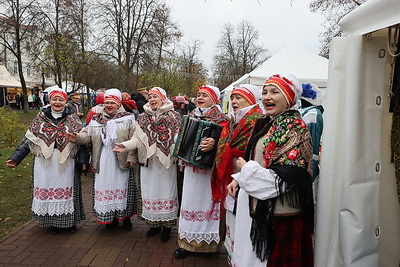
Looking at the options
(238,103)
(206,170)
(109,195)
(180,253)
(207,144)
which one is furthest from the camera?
(109,195)

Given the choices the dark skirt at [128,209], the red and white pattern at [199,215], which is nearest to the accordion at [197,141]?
the red and white pattern at [199,215]

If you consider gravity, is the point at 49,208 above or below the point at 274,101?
below

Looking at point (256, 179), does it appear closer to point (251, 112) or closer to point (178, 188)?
point (251, 112)

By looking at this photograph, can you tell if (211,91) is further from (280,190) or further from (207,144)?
(280,190)

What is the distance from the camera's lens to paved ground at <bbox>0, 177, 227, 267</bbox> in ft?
11.9

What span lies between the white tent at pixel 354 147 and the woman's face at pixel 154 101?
256 cm

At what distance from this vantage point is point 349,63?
1.87 m

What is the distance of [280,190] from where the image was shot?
2092 mm

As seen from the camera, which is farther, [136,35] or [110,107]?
[136,35]

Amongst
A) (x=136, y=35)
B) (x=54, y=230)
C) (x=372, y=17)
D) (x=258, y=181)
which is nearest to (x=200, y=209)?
(x=258, y=181)

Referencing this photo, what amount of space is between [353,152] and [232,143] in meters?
1.26

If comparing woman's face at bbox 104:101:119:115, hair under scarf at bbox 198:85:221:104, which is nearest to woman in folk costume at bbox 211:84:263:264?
hair under scarf at bbox 198:85:221:104

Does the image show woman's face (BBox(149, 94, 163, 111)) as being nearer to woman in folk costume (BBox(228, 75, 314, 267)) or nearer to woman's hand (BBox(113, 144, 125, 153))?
woman's hand (BBox(113, 144, 125, 153))

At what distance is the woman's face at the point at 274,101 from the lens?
2.31 m
